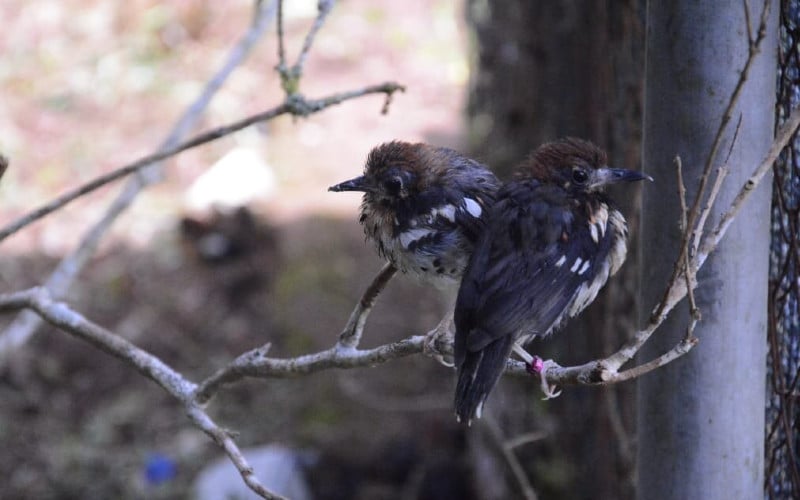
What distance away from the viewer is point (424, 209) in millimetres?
2895

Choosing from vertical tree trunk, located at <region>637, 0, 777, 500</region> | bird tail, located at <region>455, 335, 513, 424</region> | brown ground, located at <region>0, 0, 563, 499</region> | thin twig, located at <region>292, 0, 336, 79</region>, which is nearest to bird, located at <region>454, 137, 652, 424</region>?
bird tail, located at <region>455, 335, 513, 424</region>

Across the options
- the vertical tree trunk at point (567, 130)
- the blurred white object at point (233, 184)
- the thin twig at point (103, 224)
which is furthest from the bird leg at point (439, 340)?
the blurred white object at point (233, 184)

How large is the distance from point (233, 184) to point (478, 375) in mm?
6334

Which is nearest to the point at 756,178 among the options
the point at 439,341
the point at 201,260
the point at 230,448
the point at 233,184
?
the point at 439,341

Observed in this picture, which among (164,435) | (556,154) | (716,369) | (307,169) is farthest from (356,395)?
(716,369)

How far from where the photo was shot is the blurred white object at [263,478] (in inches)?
232

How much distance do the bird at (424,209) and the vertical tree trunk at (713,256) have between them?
2.07 ft

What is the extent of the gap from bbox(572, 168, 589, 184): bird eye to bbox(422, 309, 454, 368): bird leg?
1.86 feet

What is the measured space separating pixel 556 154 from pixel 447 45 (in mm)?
8191

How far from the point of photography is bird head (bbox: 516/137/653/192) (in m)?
2.79

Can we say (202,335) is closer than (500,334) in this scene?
No

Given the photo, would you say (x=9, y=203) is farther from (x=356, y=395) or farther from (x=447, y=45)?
(x=447, y=45)

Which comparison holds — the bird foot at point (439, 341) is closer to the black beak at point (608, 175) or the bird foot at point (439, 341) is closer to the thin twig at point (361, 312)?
the thin twig at point (361, 312)

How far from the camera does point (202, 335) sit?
7.46m
